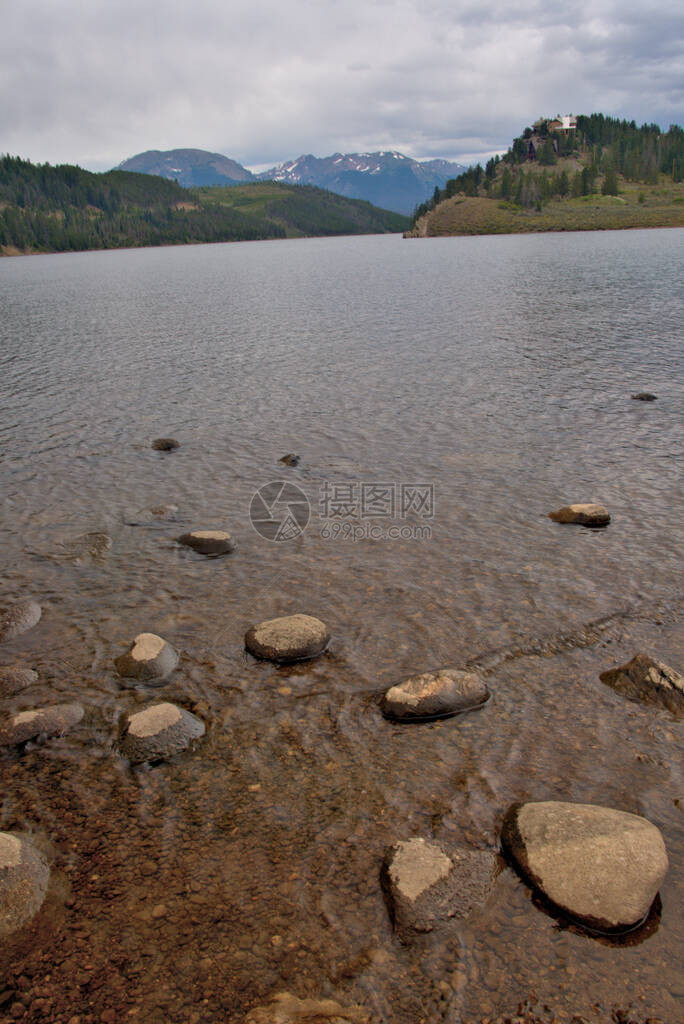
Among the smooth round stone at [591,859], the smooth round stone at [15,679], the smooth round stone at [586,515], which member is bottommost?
the smooth round stone at [15,679]

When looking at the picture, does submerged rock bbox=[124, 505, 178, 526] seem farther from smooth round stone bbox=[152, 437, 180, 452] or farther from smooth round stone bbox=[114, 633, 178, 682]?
smooth round stone bbox=[114, 633, 178, 682]

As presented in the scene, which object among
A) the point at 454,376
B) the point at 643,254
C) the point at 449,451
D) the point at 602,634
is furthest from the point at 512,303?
the point at 643,254

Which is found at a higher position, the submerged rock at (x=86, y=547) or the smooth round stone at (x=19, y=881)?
the smooth round stone at (x=19, y=881)

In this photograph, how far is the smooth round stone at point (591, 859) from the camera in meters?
6.68

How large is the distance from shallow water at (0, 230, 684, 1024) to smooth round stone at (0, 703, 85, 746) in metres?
0.33

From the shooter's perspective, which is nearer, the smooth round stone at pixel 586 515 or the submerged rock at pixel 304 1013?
the submerged rock at pixel 304 1013

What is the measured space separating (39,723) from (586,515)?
13.2m

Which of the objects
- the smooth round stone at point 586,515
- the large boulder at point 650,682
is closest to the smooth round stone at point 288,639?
the large boulder at point 650,682

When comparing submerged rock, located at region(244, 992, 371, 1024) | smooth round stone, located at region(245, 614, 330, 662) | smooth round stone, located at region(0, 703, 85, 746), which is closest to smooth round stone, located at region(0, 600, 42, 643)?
smooth round stone, located at region(0, 703, 85, 746)

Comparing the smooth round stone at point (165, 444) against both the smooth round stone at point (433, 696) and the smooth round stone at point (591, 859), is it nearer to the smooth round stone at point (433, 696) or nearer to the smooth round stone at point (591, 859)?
the smooth round stone at point (433, 696)

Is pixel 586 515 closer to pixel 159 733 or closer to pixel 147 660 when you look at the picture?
pixel 147 660

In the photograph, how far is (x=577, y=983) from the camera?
20.0 feet

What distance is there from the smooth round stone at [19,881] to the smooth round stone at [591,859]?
544cm

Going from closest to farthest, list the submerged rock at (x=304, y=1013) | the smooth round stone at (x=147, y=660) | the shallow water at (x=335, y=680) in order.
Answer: the submerged rock at (x=304, y=1013), the shallow water at (x=335, y=680), the smooth round stone at (x=147, y=660)
